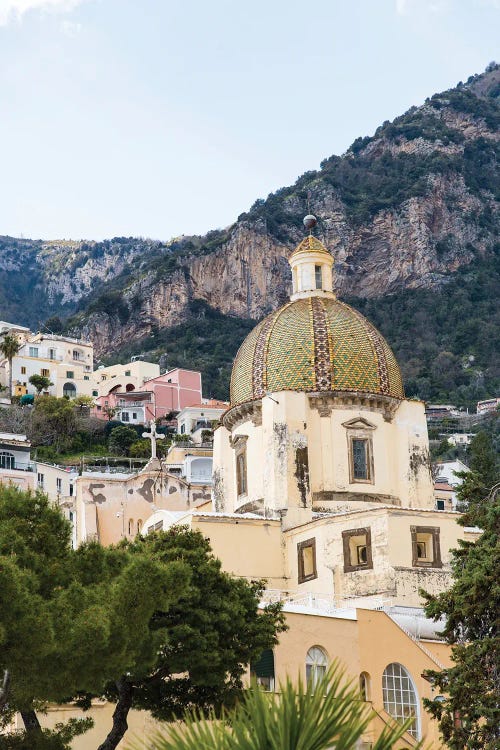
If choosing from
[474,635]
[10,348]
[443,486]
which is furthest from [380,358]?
[10,348]

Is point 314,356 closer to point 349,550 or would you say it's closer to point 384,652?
point 349,550

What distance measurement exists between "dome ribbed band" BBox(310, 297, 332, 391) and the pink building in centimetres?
5709

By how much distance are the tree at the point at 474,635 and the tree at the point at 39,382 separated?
77.3m

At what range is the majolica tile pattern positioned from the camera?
38438 mm

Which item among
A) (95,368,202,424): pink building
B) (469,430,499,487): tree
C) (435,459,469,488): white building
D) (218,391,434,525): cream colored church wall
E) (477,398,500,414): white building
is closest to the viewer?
(218,391,434,525): cream colored church wall

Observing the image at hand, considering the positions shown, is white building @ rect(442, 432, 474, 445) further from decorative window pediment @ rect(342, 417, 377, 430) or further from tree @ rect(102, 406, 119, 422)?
decorative window pediment @ rect(342, 417, 377, 430)

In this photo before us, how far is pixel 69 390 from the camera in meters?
102

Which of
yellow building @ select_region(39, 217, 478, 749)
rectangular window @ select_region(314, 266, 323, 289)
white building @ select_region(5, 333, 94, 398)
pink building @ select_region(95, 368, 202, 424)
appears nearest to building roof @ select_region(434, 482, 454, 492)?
pink building @ select_region(95, 368, 202, 424)

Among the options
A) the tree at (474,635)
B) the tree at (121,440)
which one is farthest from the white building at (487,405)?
the tree at (474,635)

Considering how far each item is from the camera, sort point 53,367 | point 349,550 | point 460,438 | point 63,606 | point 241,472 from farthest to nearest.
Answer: point 53,367 < point 460,438 < point 241,472 < point 349,550 < point 63,606

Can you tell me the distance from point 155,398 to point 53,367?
9.13 meters

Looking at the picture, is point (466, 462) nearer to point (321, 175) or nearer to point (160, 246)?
point (321, 175)

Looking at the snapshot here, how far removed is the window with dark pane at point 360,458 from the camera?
123ft

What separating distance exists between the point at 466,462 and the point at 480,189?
58.9 metres
